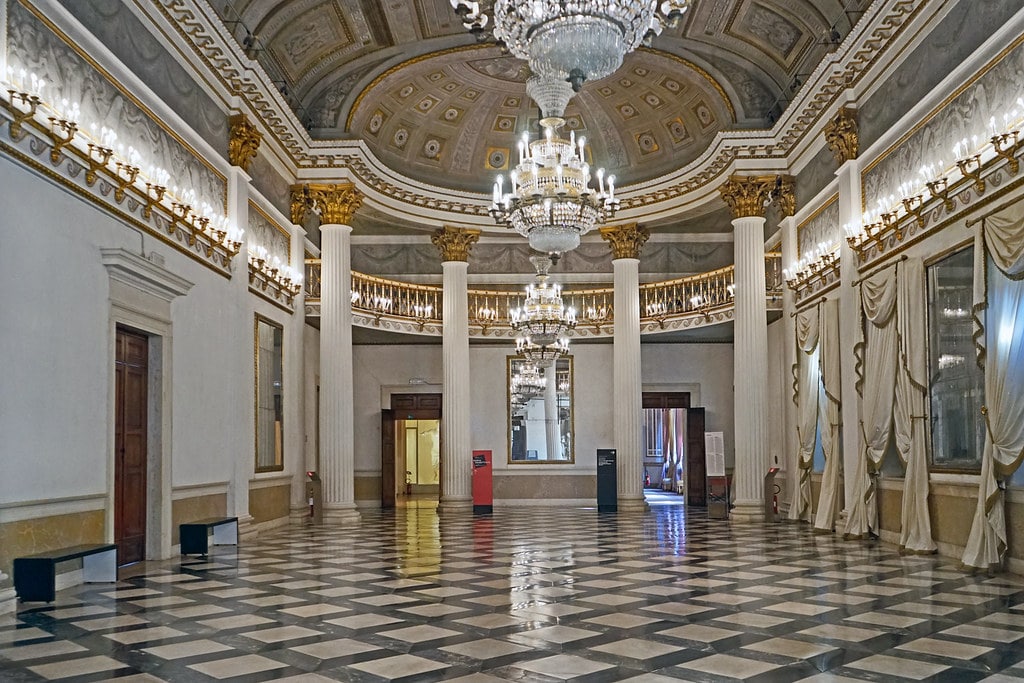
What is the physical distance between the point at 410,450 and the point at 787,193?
49.2ft

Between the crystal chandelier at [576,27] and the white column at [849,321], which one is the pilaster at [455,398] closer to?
the white column at [849,321]

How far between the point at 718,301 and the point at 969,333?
9357 millimetres

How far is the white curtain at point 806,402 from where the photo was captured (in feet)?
48.5

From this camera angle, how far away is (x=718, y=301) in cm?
1888

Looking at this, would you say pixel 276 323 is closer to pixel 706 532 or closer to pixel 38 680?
pixel 706 532

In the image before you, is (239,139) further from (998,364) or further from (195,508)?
(998,364)

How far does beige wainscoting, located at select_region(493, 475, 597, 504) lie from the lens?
69.4 feet

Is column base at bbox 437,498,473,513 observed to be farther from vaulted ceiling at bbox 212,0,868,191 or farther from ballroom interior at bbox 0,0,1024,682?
vaulted ceiling at bbox 212,0,868,191

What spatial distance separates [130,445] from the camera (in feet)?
33.1

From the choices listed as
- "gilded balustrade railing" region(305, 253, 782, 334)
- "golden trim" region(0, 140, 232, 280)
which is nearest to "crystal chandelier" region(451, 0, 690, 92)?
"golden trim" region(0, 140, 232, 280)

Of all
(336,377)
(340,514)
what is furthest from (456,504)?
(336,377)

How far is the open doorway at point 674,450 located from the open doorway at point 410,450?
535cm

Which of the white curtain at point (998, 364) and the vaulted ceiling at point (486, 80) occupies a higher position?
the vaulted ceiling at point (486, 80)

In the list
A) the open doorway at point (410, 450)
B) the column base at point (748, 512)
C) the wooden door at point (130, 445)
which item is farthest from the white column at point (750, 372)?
the wooden door at point (130, 445)
